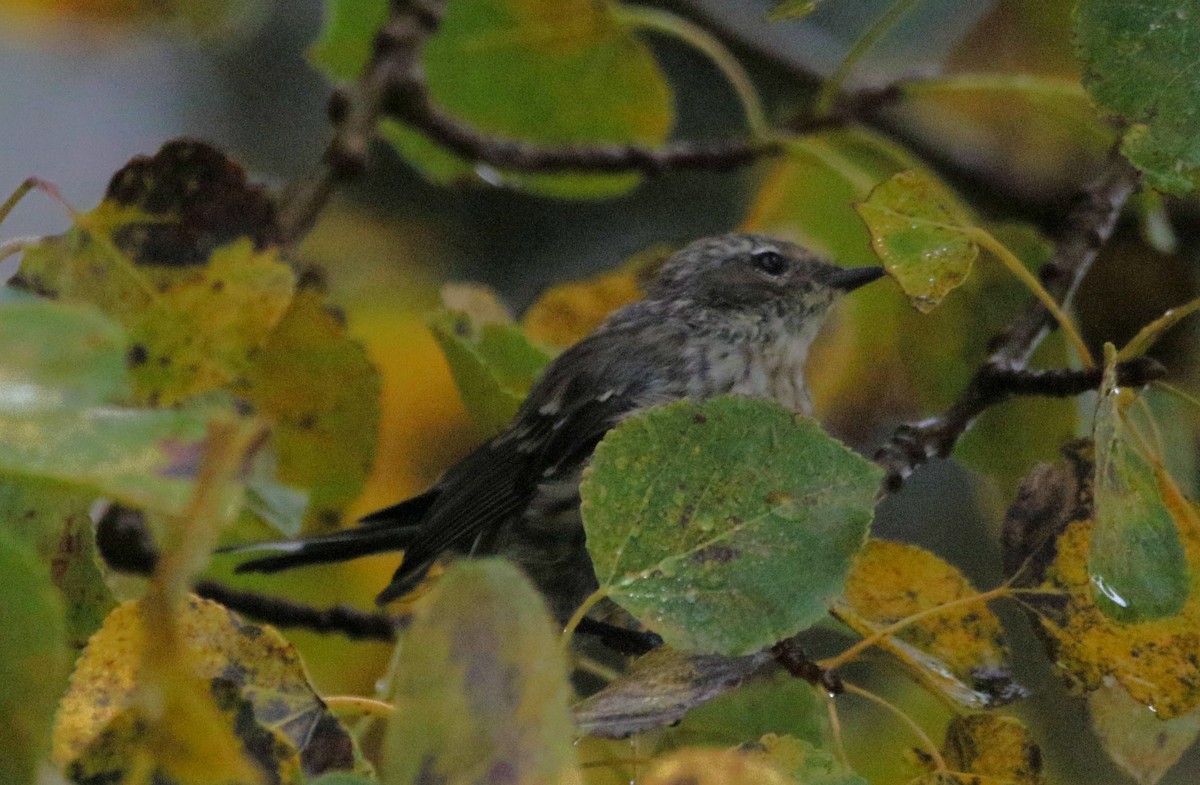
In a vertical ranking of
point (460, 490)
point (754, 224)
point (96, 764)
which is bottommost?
point (460, 490)

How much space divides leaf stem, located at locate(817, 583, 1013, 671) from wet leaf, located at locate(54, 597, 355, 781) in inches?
14.0

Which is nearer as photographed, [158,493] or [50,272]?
[158,493]

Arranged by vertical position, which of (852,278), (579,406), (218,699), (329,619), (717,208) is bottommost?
(717,208)

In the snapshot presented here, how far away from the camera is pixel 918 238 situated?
0.91 m

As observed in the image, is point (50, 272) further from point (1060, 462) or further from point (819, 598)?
point (1060, 462)

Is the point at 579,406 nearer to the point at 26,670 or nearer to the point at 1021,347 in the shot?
the point at 1021,347

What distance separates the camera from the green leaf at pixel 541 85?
1918mm

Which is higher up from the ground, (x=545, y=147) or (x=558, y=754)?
(x=558, y=754)

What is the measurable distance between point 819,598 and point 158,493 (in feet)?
1.29

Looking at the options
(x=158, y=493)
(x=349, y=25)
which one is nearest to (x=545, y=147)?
(x=349, y=25)

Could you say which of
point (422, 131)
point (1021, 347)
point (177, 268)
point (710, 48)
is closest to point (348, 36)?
point (422, 131)

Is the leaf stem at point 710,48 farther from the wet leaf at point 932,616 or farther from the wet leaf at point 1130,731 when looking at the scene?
the wet leaf at point 1130,731

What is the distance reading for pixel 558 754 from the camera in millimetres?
582

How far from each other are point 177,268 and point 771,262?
0.98 m
